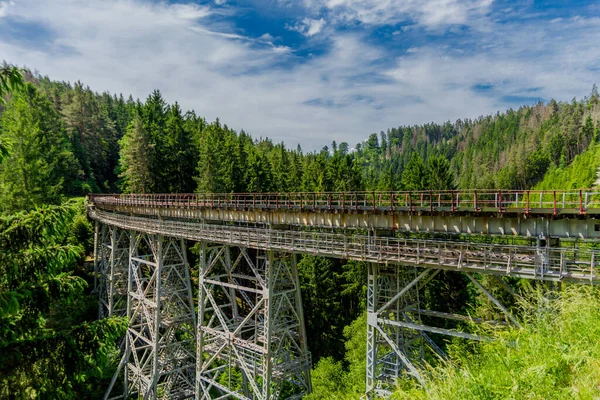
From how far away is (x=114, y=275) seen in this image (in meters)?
25.8

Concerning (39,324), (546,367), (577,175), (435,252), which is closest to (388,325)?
(435,252)

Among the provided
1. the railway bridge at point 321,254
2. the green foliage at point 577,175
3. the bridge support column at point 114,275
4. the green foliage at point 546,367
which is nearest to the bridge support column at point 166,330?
the railway bridge at point 321,254

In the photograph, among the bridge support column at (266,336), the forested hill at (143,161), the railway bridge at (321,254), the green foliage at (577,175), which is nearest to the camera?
the railway bridge at (321,254)

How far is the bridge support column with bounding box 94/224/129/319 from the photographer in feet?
83.7

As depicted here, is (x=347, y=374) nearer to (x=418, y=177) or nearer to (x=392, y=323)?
(x=392, y=323)

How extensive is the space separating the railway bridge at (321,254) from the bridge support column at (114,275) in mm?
145

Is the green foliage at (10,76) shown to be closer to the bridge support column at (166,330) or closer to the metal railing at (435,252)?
the metal railing at (435,252)

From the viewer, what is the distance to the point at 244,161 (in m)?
47.2

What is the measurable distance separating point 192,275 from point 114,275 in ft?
24.2

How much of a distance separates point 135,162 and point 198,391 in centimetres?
2550

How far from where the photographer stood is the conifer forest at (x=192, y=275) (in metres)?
6.00

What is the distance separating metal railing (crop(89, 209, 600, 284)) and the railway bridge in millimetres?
48

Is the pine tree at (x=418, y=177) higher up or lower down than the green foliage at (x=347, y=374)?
higher up

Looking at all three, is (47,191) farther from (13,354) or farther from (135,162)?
(13,354)
